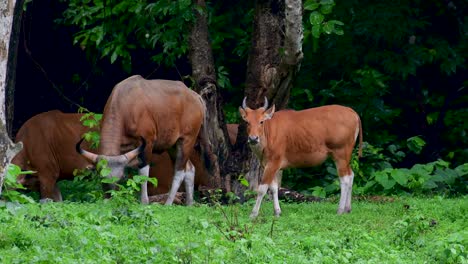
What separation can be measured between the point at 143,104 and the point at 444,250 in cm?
592

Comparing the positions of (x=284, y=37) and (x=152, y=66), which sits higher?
(x=284, y=37)

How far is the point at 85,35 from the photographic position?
1612 centimetres

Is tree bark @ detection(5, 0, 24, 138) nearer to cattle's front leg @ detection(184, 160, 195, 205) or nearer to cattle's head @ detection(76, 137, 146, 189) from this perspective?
cattle's head @ detection(76, 137, 146, 189)

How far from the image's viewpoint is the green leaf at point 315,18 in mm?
13430

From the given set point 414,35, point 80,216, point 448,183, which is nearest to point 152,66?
point 414,35

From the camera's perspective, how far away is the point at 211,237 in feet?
31.9

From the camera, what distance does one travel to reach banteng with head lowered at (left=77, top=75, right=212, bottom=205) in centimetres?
1415

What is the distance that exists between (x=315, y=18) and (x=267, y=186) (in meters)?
1.99

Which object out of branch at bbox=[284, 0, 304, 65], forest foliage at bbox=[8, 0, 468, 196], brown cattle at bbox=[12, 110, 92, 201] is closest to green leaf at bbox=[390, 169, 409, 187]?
forest foliage at bbox=[8, 0, 468, 196]

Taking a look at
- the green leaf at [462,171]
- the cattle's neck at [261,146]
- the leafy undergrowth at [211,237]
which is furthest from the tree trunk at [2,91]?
the green leaf at [462,171]

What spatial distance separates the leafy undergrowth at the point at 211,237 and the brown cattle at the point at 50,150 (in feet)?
11.4

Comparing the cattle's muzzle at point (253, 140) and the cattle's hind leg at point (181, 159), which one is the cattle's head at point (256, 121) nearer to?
the cattle's muzzle at point (253, 140)

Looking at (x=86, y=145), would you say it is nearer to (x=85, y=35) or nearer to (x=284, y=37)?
(x=85, y=35)

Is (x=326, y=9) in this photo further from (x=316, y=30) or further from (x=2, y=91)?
(x=2, y=91)
